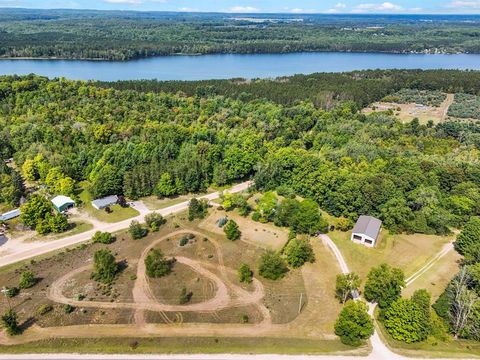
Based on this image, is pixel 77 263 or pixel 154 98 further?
pixel 154 98

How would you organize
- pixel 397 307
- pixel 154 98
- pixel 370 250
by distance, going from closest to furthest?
pixel 397 307
pixel 370 250
pixel 154 98

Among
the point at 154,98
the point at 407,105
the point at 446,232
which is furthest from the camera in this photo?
the point at 407,105

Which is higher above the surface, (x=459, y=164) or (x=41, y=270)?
(x=459, y=164)

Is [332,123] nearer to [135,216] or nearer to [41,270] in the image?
[135,216]

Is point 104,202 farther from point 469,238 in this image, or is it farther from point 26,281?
point 469,238

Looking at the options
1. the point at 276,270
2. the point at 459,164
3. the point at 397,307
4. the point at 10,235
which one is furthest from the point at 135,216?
the point at 459,164

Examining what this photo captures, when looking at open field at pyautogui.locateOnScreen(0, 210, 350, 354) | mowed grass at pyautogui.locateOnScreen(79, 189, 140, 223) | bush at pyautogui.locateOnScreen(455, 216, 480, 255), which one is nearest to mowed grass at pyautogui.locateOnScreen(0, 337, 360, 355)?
open field at pyautogui.locateOnScreen(0, 210, 350, 354)
